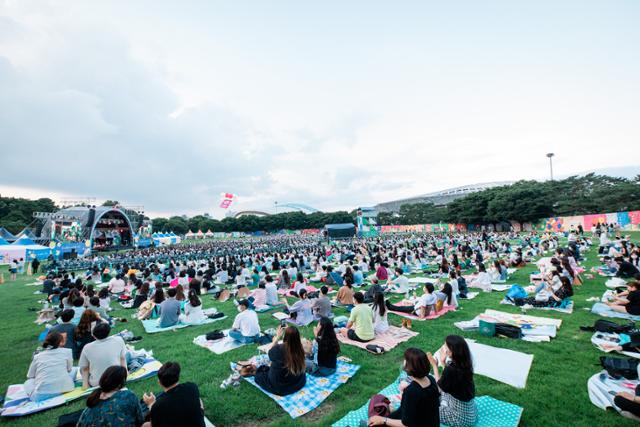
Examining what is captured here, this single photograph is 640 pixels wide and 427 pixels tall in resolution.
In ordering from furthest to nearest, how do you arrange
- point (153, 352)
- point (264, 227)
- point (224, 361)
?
point (264, 227)
point (153, 352)
point (224, 361)

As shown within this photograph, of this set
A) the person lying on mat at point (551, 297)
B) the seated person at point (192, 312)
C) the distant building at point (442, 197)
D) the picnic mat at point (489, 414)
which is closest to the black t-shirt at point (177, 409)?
the picnic mat at point (489, 414)

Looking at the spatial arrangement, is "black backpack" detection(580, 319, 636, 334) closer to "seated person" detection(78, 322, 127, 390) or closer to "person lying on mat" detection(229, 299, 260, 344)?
"person lying on mat" detection(229, 299, 260, 344)

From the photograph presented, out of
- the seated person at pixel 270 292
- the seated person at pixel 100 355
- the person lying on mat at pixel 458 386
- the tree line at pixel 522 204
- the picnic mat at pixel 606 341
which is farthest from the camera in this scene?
the tree line at pixel 522 204

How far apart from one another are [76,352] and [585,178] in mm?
51435

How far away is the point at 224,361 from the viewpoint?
15.9ft

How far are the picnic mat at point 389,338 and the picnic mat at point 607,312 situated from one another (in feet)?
13.7

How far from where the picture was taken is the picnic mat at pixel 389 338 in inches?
205

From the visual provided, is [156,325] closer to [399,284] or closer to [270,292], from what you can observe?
[270,292]

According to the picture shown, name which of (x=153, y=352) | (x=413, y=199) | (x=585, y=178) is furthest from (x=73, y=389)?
(x=413, y=199)

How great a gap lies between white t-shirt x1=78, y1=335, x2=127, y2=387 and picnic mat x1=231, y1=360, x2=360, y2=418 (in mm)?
1582

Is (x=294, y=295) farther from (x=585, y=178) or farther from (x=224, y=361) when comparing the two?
(x=585, y=178)

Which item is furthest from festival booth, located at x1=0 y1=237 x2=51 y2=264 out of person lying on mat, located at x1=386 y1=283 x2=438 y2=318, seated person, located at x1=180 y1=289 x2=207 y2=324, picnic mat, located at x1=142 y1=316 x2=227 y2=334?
person lying on mat, located at x1=386 y1=283 x2=438 y2=318

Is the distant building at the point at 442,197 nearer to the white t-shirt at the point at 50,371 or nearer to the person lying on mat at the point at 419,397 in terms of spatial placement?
the person lying on mat at the point at 419,397

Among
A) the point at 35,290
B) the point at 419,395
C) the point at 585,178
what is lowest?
the point at 35,290
